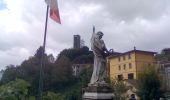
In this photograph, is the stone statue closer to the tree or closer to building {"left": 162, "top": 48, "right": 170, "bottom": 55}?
the tree

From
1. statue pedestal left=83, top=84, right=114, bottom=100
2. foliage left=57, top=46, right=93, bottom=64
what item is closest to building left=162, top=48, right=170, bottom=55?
foliage left=57, top=46, right=93, bottom=64

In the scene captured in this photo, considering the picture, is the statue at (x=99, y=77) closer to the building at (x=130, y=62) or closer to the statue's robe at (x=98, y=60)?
the statue's robe at (x=98, y=60)

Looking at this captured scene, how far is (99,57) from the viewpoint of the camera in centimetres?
1237

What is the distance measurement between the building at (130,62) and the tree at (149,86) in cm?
2272

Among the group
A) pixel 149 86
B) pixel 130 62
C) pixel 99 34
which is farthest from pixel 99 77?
pixel 130 62

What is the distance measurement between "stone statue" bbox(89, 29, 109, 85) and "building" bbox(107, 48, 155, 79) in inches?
1944

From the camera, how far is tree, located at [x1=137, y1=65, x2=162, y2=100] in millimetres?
37094

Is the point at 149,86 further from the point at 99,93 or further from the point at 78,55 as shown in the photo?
the point at 78,55

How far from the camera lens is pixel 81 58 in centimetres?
9725

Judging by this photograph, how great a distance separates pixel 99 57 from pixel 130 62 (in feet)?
175

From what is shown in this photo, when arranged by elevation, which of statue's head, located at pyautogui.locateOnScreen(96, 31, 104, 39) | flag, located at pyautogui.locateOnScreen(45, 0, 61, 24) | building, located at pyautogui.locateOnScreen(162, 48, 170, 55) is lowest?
statue's head, located at pyautogui.locateOnScreen(96, 31, 104, 39)

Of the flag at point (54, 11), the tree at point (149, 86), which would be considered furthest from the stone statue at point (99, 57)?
the tree at point (149, 86)

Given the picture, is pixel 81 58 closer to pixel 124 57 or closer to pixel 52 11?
pixel 124 57

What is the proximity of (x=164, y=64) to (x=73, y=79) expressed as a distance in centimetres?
3580
